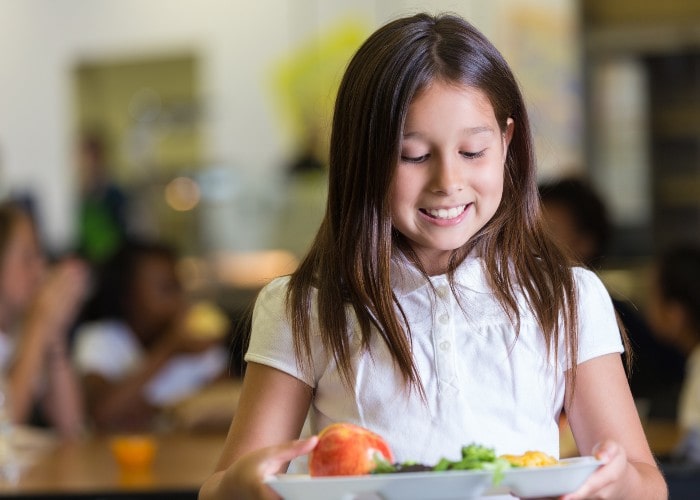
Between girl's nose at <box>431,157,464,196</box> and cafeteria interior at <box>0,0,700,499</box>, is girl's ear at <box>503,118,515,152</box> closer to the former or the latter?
girl's nose at <box>431,157,464,196</box>

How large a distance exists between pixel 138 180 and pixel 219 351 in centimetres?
311

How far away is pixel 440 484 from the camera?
43.7 inches

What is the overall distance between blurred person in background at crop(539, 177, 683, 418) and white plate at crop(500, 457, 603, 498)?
233 centimetres

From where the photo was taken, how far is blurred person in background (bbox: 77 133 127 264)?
23.8 feet

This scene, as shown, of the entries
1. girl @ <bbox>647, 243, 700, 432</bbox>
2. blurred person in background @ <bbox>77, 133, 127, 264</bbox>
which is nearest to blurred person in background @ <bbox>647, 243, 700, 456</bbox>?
girl @ <bbox>647, 243, 700, 432</bbox>

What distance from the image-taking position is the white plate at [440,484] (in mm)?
1107

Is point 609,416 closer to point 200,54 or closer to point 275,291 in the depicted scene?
point 275,291

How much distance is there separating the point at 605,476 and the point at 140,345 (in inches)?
131

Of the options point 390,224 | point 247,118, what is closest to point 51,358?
point 390,224

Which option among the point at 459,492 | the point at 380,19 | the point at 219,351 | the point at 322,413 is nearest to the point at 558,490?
the point at 459,492

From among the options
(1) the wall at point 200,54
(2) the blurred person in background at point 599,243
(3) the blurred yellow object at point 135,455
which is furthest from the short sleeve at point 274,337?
(1) the wall at point 200,54

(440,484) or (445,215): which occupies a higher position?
(445,215)

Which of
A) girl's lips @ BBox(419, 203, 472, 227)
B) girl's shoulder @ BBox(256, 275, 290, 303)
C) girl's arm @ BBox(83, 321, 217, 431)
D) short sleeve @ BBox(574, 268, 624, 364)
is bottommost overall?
girl's arm @ BBox(83, 321, 217, 431)

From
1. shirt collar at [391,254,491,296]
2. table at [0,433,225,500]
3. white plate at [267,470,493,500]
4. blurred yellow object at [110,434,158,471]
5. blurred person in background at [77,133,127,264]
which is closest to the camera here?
white plate at [267,470,493,500]
